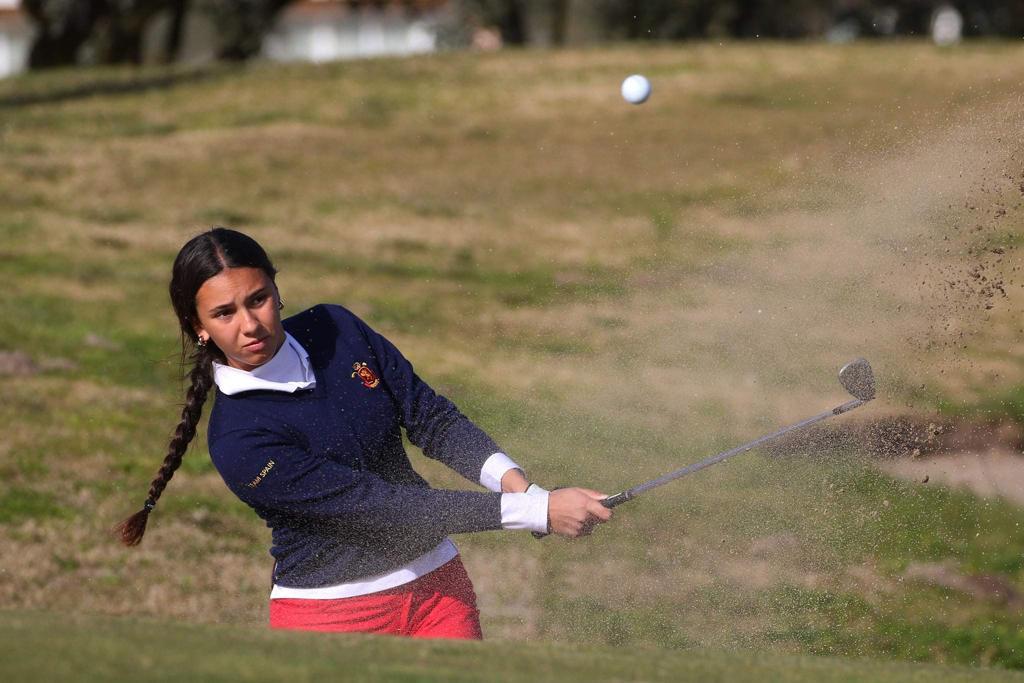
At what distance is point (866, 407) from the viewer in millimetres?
8383

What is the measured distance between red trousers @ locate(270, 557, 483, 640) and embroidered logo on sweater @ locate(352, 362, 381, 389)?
22.1 inches

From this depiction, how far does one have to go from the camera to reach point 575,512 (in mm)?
4465

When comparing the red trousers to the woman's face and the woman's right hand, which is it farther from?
the woman's face

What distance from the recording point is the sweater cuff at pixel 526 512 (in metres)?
4.49

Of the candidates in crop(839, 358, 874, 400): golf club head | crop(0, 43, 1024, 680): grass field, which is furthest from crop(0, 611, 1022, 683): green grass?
crop(839, 358, 874, 400): golf club head

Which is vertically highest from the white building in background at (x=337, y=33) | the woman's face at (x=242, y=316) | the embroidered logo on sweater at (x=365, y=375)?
the white building in background at (x=337, y=33)

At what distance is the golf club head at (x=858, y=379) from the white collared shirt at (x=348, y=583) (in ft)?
3.61

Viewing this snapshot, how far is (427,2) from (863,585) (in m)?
34.3

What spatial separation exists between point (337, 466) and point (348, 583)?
0.36 metres

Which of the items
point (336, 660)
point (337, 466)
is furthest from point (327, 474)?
point (336, 660)

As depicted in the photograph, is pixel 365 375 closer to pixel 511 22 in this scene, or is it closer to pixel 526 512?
pixel 526 512

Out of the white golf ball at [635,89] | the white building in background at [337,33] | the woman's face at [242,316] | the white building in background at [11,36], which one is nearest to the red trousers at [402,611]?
the woman's face at [242,316]

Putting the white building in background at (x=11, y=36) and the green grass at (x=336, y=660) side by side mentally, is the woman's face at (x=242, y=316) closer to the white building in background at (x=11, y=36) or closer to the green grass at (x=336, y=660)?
the green grass at (x=336, y=660)

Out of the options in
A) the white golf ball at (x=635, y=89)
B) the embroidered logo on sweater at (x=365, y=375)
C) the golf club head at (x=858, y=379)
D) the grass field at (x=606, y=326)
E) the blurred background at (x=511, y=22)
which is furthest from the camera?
the blurred background at (x=511, y=22)
